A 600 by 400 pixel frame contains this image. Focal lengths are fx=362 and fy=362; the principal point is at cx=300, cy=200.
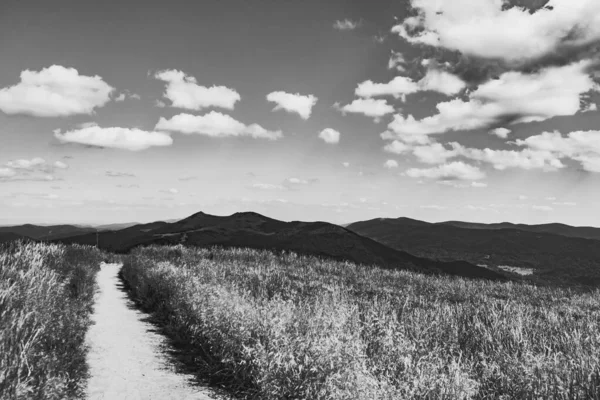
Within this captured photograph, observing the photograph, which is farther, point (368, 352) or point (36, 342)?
point (368, 352)

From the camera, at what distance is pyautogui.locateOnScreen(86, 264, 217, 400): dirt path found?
24.4ft

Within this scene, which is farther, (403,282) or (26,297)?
(403,282)

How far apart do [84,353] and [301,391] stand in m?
6.23

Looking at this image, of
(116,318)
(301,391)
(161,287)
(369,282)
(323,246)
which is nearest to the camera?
(301,391)

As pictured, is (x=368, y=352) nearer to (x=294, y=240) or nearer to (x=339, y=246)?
(x=294, y=240)

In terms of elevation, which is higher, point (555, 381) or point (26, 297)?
point (26, 297)

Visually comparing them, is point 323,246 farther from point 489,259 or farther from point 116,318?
point 489,259

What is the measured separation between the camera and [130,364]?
9.16 meters

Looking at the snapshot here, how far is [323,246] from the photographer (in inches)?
3285

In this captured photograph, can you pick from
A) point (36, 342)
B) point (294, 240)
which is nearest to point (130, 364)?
point (36, 342)

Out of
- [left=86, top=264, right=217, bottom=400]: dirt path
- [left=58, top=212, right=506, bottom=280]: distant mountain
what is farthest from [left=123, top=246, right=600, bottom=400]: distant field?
[left=58, top=212, right=506, bottom=280]: distant mountain

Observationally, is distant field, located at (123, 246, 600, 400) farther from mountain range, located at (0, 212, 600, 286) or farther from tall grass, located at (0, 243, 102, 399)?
mountain range, located at (0, 212, 600, 286)

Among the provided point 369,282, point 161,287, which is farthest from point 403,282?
point 161,287

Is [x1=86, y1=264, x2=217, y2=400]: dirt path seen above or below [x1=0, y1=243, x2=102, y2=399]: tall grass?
below
